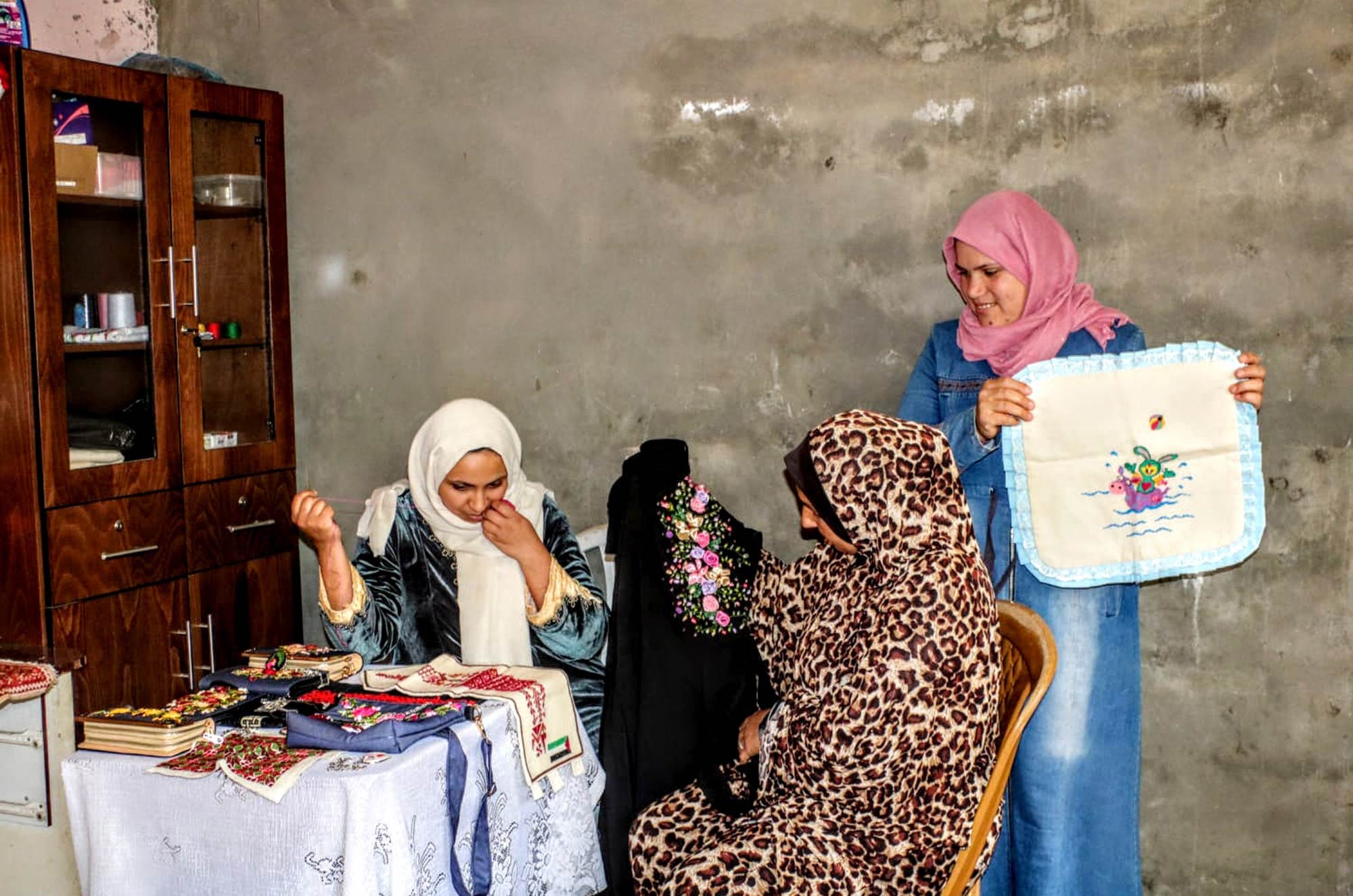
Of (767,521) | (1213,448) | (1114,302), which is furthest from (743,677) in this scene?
(1114,302)

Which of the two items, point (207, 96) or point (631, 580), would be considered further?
point (207, 96)

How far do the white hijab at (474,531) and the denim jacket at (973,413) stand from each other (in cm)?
102

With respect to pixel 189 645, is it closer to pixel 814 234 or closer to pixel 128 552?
pixel 128 552

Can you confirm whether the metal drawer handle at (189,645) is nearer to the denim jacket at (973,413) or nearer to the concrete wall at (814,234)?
the concrete wall at (814,234)

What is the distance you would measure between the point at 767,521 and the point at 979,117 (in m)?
1.24

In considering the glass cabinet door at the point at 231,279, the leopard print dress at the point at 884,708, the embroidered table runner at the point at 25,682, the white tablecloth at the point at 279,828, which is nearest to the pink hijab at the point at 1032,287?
the leopard print dress at the point at 884,708

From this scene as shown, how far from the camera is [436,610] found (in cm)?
308

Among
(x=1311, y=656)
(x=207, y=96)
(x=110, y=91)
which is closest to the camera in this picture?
(x=1311, y=656)

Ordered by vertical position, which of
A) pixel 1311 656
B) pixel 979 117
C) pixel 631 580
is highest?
pixel 979 117

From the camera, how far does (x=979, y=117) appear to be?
3094 millimetres

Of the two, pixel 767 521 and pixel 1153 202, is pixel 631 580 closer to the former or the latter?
pixel 767 521

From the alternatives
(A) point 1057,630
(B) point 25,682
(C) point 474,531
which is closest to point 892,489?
(A) point 1057,630

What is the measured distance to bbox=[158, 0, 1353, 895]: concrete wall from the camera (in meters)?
2.89

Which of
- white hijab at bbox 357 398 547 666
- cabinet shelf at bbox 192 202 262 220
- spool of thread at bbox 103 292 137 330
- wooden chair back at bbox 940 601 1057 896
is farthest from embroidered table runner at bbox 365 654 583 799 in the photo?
cabinet shelf at bbox 192 202 262 220
